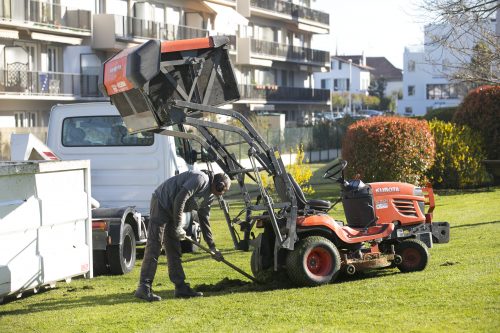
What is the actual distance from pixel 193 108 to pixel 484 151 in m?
18.8

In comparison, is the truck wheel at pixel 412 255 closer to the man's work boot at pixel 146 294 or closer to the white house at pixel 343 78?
the man's work boot at pixel 146 294

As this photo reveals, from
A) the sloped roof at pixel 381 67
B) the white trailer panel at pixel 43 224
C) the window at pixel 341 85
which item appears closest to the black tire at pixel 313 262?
the white trailer panel at pixel 43 224

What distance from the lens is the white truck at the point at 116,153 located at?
16.2 m

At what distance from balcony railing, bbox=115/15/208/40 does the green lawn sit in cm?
3525

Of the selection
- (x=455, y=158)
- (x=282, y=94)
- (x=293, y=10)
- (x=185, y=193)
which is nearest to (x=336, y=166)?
(x=185, y=193)

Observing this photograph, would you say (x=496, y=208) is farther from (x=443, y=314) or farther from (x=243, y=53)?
(x=243, y=53)

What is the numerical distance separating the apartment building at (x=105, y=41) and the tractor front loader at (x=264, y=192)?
98.7 ft

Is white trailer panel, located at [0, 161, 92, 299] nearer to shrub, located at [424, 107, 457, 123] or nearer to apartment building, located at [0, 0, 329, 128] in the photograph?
shrub, located at [424, 107, 457, 123]

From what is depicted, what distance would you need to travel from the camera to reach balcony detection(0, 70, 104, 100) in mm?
41406

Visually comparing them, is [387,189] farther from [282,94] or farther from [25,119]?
[282,94]

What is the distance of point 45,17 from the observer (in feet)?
143

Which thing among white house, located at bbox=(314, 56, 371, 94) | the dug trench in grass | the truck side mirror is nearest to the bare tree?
the truck side mirror

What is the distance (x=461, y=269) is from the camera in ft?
41.0

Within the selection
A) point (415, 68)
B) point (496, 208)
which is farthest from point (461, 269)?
point (415, 68)
